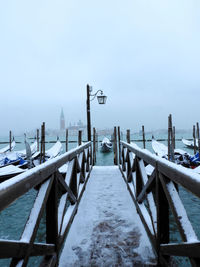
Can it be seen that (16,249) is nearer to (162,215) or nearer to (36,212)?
(36,212)

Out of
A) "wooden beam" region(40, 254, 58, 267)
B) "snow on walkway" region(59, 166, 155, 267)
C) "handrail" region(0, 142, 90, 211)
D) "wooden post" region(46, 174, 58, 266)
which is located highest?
"handrail" region(0, 142, 90, 211)

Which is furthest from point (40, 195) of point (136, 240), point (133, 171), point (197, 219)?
point (197, 219)

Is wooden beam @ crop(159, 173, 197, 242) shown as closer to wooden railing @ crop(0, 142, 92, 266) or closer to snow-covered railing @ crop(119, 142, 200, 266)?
snow-covered railing @ crop(119, 142, 200, 266)

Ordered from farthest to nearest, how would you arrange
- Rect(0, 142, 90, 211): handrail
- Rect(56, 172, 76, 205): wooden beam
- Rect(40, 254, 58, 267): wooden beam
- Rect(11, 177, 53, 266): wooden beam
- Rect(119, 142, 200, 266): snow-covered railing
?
Rect(56, 172, 76, 205): wooden beam
Rect(40, 254, 58, 267): wooden beam
Rect(11, 177, 53, 266): wooden beam
Rect(119, 142, 200, 266): snow-covered railing
Rect(0, 142, 90, 211): handrail

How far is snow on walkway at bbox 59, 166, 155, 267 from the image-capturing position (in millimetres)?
2150

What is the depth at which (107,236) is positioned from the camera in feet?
8.54

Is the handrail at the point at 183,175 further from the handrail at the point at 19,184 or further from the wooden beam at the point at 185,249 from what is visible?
the handrail at the point at 19,184

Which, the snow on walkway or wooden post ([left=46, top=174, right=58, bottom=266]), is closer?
wooden post ([left=46, top=174, right=58, bottom=266])

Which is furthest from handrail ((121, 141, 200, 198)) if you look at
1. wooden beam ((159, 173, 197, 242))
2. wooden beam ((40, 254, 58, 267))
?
wooden beam ((40, 254, 58, 267))

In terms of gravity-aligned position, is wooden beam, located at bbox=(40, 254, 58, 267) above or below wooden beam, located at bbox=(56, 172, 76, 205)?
below

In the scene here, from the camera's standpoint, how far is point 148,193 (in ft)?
7.97

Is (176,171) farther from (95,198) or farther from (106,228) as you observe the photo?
(95,198)

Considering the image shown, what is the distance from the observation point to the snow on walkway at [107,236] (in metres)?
2.15

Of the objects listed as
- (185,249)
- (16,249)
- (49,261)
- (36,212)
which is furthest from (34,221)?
(185,249)
